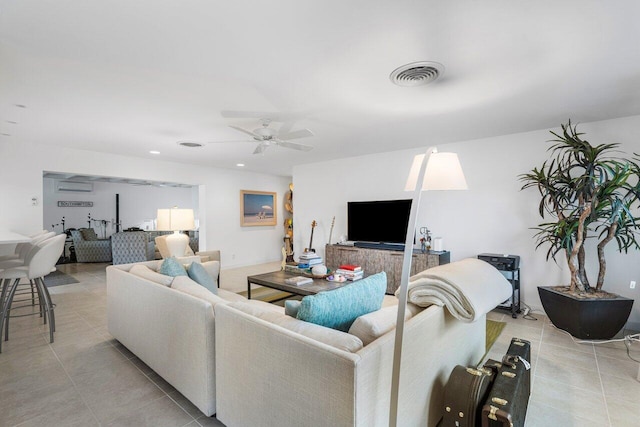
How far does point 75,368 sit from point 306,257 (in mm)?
2558

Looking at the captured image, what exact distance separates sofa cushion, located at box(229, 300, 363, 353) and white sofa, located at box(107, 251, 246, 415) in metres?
0.29

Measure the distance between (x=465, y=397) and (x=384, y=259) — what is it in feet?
10.6

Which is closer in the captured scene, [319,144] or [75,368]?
[75,368]

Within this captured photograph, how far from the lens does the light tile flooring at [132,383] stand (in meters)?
1.79

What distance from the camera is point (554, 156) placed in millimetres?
3723

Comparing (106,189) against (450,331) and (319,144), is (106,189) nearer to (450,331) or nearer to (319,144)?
(319,144)

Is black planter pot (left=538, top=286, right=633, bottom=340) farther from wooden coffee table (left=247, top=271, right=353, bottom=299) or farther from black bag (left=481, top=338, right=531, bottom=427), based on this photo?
wooden coffee table (left=247, top=271, right=353, bottom=299)

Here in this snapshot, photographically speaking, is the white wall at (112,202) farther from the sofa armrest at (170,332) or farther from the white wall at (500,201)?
the sofa armrest at (170,332)

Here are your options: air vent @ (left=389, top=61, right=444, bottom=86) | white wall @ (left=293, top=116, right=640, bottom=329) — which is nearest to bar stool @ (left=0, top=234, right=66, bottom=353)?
air vent @ (left=389, top=61, right=444, bottom=86)

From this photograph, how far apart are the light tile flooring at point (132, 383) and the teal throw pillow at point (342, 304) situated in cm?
92

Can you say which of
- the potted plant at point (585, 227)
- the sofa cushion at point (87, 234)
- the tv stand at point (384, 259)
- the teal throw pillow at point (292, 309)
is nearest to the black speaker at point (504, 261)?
the potted plant at point (585, 227)

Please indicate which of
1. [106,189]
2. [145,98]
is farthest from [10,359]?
[106,189]

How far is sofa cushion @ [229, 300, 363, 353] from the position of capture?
1.23 meters

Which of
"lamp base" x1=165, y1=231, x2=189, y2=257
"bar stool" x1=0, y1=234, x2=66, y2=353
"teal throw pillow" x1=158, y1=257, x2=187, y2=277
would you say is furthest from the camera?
"lamp base" x1=165, y1=231, x2=189, y2=257
